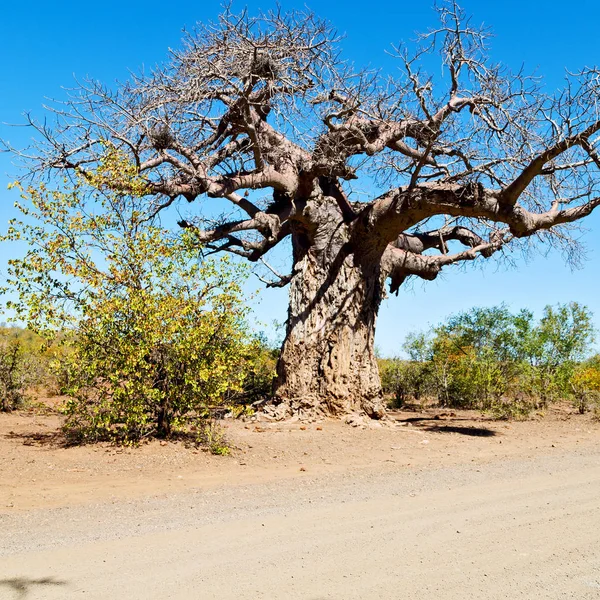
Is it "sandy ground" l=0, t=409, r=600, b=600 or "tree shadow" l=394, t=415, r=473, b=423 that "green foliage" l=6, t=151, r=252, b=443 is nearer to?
"sandy ground" l=0, t=409, r=600, b=600

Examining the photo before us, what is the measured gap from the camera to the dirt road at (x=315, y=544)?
11.3 ft

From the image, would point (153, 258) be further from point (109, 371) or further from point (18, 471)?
point (18, 471)

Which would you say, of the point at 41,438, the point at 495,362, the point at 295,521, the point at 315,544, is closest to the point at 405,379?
the point at 495,362

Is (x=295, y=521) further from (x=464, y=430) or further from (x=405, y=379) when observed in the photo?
(x=405, y=379)

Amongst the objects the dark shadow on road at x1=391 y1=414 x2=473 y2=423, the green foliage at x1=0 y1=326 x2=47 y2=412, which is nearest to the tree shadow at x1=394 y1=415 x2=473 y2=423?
the dark shadow on road at x1=391 y1=414 x2=473 y2=423

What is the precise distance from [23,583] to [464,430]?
884 centimetres

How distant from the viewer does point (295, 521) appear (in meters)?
4.81

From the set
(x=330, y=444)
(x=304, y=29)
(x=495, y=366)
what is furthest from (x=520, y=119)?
(x=495, y=366)

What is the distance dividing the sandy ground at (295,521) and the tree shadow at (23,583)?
0.01 m

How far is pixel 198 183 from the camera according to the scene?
1003 cm

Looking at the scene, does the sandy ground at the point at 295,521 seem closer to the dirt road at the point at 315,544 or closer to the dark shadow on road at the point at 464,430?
the dirt road at the point at 315,544

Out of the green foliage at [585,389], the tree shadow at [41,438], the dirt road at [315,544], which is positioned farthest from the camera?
the green foliage at [585,389]

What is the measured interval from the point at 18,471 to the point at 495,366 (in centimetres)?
1084

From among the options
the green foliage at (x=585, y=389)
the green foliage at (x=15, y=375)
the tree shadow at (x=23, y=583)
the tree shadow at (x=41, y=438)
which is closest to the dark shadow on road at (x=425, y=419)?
the green foliage at (x=585, y=389)
